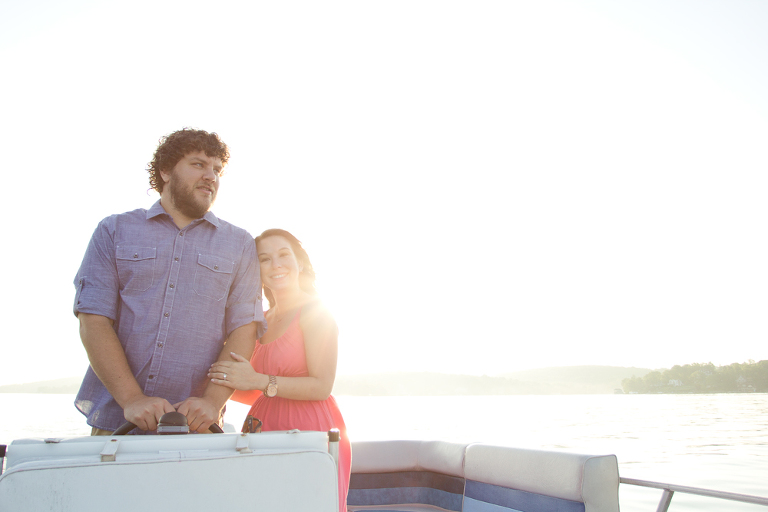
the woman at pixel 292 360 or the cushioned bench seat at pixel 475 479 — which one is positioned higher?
the woman at pixel 292 360

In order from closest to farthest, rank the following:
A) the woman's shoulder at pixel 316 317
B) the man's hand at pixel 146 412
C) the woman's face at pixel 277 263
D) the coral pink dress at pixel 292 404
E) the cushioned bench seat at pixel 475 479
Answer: the man's hand at pixel 146 412
the coral pink dress at pixel 292 404
the woman's shoulder at pixel 316 317
the woman's face at pixel 277 263
the cushioned bench seat at pixel 475 479

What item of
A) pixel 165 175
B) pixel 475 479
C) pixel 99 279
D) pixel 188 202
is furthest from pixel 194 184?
pixel 475 479

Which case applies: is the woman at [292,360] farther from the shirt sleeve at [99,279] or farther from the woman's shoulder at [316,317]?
the shirt sleeve at [99,279]

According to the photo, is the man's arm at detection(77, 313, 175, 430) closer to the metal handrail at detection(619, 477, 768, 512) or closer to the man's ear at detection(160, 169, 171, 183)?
the man's ear at detection(160, 169, 171, 183)

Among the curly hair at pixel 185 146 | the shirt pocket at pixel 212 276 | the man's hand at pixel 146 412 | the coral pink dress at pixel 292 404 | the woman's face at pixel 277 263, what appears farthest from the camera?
the woman's face at pixel 277 263

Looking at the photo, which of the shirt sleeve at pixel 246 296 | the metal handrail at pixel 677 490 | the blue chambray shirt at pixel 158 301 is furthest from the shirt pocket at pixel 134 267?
the metal handrail at pixel 677 490

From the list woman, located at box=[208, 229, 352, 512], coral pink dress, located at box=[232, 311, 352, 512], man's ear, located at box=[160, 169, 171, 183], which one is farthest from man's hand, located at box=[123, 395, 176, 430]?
man's ear, located at box=[160, 169, 171, 183]

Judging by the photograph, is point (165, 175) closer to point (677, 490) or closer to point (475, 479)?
point (475, 479)

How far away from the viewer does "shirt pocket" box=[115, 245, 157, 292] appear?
71.0 inches

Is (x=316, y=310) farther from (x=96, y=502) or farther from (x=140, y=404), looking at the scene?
(x=96, y=502)

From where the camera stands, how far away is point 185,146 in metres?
1.98

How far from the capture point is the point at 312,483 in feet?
4.22

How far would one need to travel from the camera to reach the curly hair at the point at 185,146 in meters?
1.98

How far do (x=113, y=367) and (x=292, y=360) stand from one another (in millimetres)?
692
